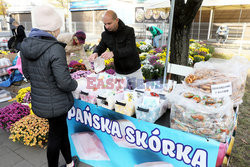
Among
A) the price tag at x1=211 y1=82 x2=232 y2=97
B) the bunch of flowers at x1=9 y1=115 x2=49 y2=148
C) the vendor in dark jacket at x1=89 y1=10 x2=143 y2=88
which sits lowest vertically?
the bunch of flowers at x1=9 y1=115 x2=49 y2=148

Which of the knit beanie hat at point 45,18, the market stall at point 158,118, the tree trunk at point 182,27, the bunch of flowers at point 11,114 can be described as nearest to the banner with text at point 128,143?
the market stall at point 158,118

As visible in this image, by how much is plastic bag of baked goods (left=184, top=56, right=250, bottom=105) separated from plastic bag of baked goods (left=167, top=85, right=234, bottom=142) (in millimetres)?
66

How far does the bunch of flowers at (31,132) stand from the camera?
2566mm

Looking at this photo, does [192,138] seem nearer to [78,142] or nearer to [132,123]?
[132,123]

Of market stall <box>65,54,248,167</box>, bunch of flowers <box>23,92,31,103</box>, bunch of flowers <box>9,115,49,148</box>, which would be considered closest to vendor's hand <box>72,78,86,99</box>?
market stall <box>65,54,248,167</box>

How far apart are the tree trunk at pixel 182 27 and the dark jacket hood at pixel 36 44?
7.92 ft

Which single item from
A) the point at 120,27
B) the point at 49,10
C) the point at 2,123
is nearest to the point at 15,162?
the point at 2,123

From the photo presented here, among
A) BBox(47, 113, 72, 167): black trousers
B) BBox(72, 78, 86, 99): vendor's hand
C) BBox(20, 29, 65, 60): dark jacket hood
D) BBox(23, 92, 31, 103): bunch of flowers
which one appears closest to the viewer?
BBox(20, 29, 65, 60): dark jacket hood

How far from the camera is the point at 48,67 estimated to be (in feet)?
4.99

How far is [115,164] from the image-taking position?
204 cm

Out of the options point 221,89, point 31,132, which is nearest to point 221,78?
point 221,89

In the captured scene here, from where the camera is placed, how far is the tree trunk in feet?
10.0

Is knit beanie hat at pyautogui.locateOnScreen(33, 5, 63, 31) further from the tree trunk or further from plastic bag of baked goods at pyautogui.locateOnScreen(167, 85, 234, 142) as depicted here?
the tree trunk

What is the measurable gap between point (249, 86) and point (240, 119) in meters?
2.23
